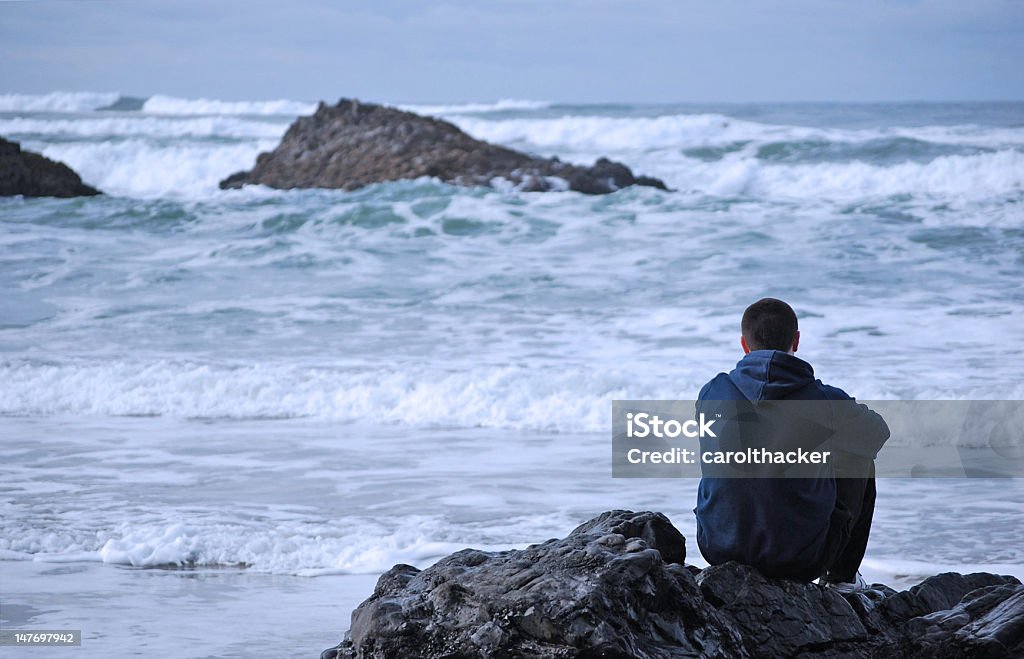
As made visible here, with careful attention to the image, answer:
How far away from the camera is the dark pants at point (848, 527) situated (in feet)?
6.94

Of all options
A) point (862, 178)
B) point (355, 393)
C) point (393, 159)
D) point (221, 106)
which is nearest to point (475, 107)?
point (393, 159)

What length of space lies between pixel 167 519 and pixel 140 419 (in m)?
1.99

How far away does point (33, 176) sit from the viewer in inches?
580

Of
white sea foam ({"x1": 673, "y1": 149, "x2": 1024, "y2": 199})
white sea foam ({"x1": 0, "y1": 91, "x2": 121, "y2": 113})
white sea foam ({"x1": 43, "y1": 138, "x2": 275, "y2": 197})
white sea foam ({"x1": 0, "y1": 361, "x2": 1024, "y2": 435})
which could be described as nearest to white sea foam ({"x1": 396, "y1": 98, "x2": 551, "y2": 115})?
white sea foam ({"x1": 673, "y1": 149, "x2": 1024, "y2": 199})

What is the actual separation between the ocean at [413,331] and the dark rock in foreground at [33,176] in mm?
218

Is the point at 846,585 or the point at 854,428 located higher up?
the point at 854,428

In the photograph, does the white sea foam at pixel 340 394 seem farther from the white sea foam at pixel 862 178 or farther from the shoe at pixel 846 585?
the white sea foam at pixel 862 178

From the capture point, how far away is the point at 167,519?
3.96 meters

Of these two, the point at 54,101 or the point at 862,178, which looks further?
the point at 862,178

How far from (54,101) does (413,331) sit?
753 cm

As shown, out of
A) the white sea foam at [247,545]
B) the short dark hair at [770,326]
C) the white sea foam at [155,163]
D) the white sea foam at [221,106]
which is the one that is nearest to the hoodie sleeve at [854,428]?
the short dark hair at [770,326]

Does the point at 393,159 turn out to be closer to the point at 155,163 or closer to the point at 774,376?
the point at 155,163

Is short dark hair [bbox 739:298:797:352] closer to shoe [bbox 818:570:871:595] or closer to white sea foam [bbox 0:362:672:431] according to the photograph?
shoe [bbox 818:570:871:595]

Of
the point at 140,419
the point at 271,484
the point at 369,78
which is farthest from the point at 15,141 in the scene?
the point at 271,484
